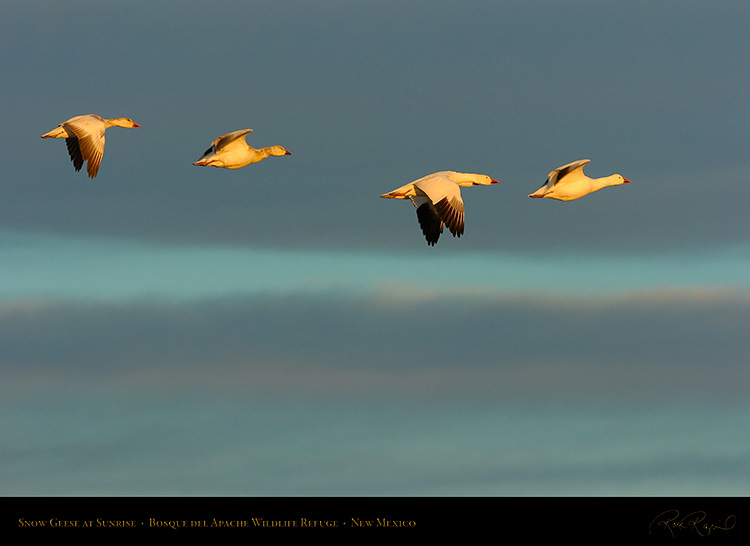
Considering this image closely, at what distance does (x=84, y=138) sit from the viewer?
32.9 metres

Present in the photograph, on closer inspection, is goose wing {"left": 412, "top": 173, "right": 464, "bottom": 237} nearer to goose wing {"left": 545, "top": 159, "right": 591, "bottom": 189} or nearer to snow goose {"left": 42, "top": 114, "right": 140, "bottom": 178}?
goose wing {"left": 545, "top": 159, "right": 591, "bottom": 189}

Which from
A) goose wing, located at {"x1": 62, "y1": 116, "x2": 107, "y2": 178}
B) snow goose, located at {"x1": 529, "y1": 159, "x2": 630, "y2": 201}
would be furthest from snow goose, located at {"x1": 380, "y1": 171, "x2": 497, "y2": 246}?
goose wing, located at {"x1": 62, "y1": 116, "x2": 107, "y2": 178}

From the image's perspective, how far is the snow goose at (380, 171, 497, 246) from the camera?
1156 inches

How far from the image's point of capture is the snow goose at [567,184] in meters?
32.2

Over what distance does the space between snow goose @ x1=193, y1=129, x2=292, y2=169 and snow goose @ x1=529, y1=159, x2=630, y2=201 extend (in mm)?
7737

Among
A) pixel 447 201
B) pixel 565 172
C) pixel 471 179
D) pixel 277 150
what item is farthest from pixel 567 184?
pixel 277 150

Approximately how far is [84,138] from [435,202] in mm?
9876

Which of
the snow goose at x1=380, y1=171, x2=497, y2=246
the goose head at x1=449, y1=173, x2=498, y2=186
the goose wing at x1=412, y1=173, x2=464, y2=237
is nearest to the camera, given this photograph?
the goose wing at x1=412, y1=173, x2=464, y2=237

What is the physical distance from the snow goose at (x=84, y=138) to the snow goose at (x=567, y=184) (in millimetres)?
11442

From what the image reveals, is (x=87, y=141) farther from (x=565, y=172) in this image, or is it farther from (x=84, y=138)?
(x=565, y=172)
